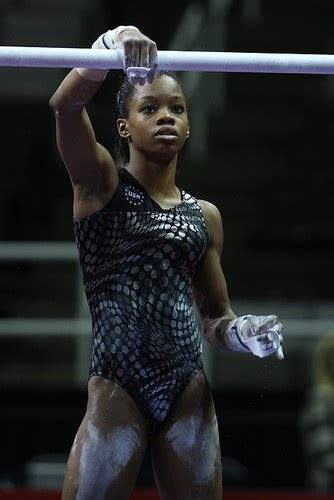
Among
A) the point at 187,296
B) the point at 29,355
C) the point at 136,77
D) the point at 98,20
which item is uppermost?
the point at 98,20

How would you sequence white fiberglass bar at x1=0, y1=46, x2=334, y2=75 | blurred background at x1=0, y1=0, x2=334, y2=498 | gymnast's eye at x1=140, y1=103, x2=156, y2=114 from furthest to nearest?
blurred background at x1=0, y1=0, x2=334, y2=498 < gymnast's eye at x1=140, y1=103, x2=156, y2=114 < white fiberglass bar at x1=0, y1=46, x2=334, y2=75

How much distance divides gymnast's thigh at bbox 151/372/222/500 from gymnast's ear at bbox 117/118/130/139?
2.33ft

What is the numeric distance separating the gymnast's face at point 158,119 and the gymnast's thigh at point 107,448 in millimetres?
656

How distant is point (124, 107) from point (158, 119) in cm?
15

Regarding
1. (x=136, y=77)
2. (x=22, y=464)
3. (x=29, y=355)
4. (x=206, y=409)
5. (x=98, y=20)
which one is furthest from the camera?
(x=98, y=20)

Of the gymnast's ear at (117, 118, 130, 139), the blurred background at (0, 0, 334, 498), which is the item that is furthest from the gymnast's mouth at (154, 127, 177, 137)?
the blurred background at (0, 0, 334, 498)

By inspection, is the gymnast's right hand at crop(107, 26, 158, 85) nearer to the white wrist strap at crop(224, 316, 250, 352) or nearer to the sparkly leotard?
the sparkly leotard

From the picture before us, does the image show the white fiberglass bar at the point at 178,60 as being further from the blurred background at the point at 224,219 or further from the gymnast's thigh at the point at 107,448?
the blurred background at the point at 224,219

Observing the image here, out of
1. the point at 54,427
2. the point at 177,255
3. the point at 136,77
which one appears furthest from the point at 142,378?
the point at 54,427

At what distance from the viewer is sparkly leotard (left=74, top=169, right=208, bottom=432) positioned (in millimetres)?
3279

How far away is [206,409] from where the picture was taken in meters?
3.33

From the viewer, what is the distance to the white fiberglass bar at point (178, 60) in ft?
10.0

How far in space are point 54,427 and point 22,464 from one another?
0.28m

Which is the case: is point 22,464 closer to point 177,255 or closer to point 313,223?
point 313,223
